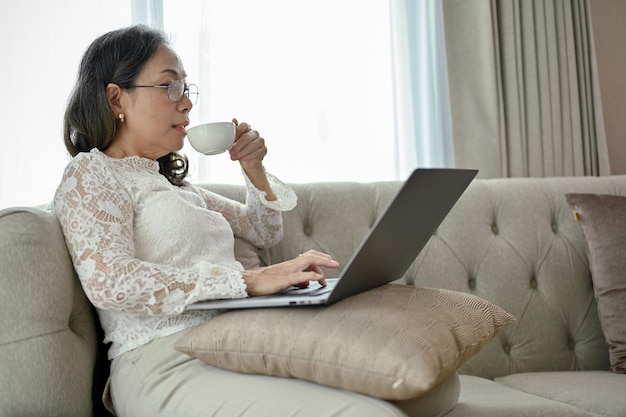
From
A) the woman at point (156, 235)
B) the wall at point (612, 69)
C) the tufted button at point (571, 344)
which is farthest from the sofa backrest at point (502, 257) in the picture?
the wall at point (612, 69)

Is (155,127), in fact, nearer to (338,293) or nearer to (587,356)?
(338,293)

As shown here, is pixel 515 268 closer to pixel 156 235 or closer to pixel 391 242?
pixel 391 242

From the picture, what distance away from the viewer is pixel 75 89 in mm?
1578

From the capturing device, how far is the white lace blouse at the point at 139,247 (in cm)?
127

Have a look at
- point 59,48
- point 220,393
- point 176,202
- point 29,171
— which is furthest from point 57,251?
point 59,48

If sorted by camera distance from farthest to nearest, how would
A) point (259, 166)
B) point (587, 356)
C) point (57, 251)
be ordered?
point (587, 356), point (259, 166), point (57, 251)

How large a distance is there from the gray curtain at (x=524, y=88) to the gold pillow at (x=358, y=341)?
1318mm

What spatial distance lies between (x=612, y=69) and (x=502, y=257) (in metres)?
1.26

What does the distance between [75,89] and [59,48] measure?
0.58 m

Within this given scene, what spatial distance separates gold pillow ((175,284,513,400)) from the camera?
3.39ft

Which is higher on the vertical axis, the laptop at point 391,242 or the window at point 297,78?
the window at point 297,78

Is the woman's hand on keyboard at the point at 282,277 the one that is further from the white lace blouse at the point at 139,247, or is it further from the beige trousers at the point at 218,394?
the beige trousers at the point at 218,394

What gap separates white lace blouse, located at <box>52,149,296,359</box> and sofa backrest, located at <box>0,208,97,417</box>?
0.05 m

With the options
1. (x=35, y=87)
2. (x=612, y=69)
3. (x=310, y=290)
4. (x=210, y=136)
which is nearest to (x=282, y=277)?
(x=310, y=290)
